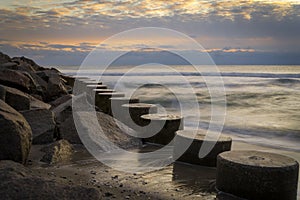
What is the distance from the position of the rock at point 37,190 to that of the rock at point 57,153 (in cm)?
164

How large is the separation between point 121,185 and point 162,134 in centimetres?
219

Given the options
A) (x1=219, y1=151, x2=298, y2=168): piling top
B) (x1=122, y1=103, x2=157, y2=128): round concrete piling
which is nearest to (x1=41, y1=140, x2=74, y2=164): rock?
(x1=122, y1=103, x2=157, y2=128): round concrete piling

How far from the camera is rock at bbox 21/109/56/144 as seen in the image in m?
4.88

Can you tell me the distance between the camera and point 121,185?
355cm

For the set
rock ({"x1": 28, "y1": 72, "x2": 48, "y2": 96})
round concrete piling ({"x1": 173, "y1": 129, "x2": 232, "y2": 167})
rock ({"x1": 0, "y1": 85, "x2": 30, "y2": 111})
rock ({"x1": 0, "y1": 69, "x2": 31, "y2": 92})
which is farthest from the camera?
rock ({"x1": 28, "y1": 72, "x2": 48, "y2": 96})

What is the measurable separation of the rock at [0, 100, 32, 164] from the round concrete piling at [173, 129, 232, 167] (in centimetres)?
195

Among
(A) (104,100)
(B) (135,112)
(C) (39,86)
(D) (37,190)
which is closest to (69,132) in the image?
(B) (135,112)

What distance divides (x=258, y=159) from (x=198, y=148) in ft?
3.63

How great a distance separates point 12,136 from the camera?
3.46 m

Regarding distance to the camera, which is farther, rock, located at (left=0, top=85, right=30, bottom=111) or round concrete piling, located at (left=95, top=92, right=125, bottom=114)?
round concrete piling, located at (left=95, top=92, right=125, bottom=114)

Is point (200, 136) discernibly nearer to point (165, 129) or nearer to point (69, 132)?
point (165, 129)

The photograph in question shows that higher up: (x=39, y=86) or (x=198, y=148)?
(x=39, y=86)

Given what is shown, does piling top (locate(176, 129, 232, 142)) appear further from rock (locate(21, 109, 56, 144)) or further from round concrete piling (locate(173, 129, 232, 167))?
rock (locate(21, 109, 56, 144))

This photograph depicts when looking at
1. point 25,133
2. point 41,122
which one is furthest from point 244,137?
point 25,133
